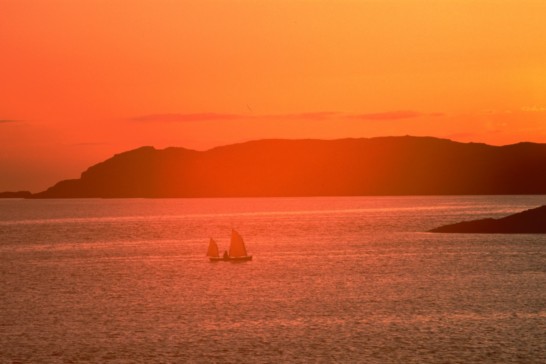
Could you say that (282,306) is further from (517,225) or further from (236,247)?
(517,225)

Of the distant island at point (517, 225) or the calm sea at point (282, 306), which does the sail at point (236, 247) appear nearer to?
the calm sea at point (282, 306)

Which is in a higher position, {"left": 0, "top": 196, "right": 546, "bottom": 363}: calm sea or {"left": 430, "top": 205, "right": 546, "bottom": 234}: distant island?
{"left": 430, "top": 205, "right": 546, "bottom": 234}: distant island

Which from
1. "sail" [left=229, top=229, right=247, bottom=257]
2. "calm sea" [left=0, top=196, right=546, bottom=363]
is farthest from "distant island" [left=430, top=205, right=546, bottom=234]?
"sail" [left=229, top=229, right=247, bottom=257]

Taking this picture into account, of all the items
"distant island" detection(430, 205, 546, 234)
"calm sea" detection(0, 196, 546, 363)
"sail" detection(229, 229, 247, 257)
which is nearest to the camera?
"calm sea" detection(0, 196, 546, 363)

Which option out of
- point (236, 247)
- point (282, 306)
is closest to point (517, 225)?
point (236, 247)

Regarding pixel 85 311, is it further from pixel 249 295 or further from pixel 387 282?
pixel 387 282

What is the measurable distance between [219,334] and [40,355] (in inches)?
447

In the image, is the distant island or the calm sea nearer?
the calm sea

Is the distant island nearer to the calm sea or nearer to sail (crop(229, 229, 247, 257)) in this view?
the calm sea

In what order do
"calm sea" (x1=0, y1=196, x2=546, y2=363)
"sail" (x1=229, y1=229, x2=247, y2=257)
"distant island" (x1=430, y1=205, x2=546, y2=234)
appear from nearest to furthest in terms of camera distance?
"calm sea" (x1=0, y1=196, x2=546, y2=363)
"sail" (x1=229, y1=229, x2=247, y2=257)
"distant island" (x1=430, y1=205, x2=546, y2=234)

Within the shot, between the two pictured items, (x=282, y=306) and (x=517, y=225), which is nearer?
(x=282, y=306)

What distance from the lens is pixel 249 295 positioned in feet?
258

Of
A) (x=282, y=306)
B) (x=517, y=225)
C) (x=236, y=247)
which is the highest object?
(x=517, y=225)

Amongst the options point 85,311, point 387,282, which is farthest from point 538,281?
point 85,311
